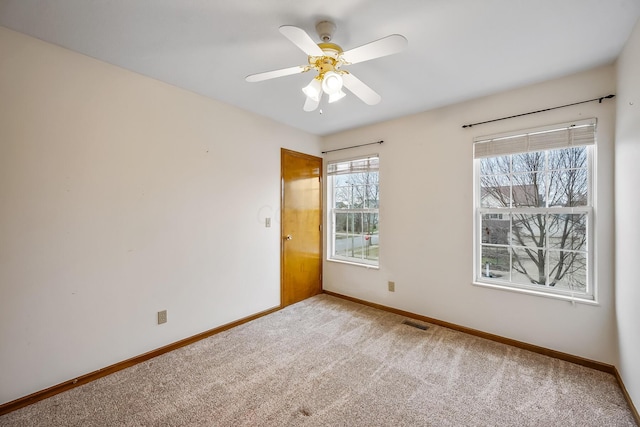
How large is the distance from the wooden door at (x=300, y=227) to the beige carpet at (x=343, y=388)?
1.05 meters

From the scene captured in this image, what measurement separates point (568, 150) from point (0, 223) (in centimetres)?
419

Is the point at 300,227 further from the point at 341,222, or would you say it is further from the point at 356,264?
the point at 356,264

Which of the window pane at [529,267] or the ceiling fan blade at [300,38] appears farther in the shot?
the window pane at [529,267]

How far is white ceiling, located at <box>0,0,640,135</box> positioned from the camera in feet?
4.97

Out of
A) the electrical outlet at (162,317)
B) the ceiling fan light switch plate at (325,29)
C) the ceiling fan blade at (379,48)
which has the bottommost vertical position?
the electrical outlet at (162,317)

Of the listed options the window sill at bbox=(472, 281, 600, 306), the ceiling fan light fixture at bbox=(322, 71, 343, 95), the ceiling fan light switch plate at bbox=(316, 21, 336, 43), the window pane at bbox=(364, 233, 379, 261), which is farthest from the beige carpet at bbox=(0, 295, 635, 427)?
the ceiling fan light switch plate at bbox=(316, 21, 336, 43)

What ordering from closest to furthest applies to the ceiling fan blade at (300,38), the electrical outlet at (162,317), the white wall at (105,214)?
the ceiling fan blade at (300,38), the white wall at (105,214), the electrical outlet at (162,317)

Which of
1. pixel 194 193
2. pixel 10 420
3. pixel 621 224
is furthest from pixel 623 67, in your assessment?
pixel 10 420

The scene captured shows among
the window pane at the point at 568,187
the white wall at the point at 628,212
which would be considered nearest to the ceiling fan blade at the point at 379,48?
the white wall at the point at 628,212

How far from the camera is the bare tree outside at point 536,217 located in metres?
2.29

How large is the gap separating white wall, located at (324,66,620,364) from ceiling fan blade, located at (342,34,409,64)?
5.82ft

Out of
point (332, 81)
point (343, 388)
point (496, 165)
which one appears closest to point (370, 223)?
point (496, 165)

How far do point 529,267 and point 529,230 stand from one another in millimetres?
343

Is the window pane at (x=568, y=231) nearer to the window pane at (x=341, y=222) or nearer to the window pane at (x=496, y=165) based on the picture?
the window pane at (x=496, y=165)
